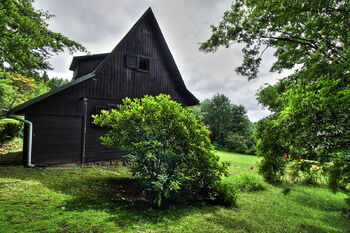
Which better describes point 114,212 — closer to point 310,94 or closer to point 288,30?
point 310,94

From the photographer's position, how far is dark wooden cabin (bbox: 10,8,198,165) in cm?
813

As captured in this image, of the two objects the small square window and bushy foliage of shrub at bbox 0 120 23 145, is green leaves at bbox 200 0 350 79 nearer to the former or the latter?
the small square window

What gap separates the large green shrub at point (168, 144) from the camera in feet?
15.4

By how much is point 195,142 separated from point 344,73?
14.2ft

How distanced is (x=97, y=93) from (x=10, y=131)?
9.31 metres

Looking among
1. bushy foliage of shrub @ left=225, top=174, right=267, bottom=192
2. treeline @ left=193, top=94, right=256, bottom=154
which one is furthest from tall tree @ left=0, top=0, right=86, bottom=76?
treeline @ left=193, top=94, right=256, bottom=154

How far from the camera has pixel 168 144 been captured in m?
4.94

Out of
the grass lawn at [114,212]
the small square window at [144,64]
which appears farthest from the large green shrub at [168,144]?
the small square window at [144,64]

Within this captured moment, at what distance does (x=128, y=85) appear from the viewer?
35.7ft

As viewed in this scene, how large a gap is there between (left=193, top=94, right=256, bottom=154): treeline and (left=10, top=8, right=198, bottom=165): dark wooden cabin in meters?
24.3

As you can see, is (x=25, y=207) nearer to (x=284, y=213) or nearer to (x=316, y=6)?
(x=284, y=213)

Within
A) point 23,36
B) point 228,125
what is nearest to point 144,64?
point 23,36

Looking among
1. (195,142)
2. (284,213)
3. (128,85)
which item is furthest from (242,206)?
(128,85)

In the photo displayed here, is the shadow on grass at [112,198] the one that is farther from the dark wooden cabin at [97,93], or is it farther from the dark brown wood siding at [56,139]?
the dark wooden cabin at [97,93]
